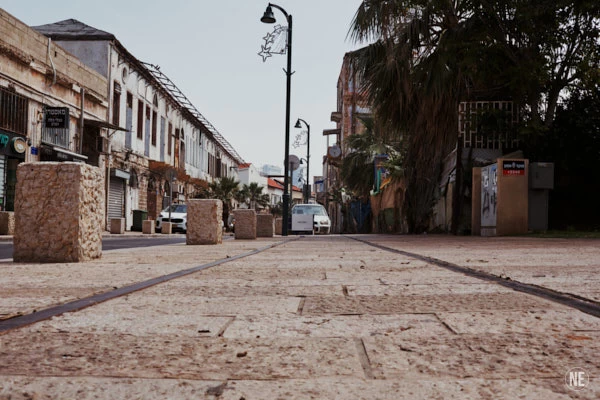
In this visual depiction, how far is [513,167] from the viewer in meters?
13.1

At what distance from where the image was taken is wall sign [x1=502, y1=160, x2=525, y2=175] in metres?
13.1

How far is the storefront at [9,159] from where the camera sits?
1756 centimetres

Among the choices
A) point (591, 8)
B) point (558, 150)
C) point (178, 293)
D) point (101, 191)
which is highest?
point (591, 8)

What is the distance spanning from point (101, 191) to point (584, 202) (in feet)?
42.3

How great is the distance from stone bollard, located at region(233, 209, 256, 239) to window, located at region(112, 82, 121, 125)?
15330mm

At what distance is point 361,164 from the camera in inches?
1288

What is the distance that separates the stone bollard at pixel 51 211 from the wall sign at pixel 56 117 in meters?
15.2

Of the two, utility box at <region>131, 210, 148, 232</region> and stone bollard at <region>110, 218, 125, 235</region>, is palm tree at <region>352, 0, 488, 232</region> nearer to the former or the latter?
stone bollard at <region>110, 218, 125, 235</region>

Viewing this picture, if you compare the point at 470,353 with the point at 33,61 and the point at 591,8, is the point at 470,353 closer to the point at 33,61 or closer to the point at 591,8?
the point at 591,8

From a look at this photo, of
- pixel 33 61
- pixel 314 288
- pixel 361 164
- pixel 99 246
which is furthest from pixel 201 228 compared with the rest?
pixel 361 164

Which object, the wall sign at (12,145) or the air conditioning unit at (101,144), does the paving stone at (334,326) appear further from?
the air conditioning unit at (101,144)

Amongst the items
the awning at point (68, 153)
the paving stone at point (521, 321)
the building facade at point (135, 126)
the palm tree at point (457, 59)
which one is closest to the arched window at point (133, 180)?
the building facade at point (135, 126)

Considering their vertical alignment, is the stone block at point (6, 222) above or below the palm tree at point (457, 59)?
below

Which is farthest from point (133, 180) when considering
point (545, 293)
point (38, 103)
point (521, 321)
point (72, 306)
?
point (521, 321)
